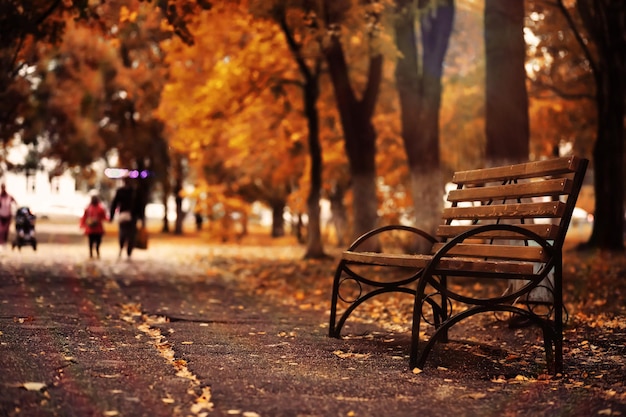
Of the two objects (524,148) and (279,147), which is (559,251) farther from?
(279,147)

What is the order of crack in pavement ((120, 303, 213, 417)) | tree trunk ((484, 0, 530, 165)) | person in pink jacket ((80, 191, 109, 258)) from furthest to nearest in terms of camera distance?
person in pink jacket ((80, 191, 109, 258)) < tree trunk ((484, 0, 530, 165)) < crack in pavement ((120, 303, 213, 417))

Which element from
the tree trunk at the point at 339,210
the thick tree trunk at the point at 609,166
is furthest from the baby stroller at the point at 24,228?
the thick tree trunk at the point at 609,166

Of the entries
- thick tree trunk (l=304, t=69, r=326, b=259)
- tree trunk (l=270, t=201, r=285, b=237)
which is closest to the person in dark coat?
thick tree trunk (l=304, t=69, r=326, b=259)

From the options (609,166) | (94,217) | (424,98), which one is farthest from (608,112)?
(94,217)

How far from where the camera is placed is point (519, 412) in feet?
15.9

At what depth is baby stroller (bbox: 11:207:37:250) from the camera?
2345cm

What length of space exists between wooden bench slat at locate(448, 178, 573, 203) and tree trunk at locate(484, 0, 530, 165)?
409 centimetres

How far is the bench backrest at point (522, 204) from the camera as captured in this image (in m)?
6.14

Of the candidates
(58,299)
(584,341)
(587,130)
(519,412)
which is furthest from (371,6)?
(587,130)

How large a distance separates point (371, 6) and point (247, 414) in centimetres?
1126

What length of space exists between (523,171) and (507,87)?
491cm

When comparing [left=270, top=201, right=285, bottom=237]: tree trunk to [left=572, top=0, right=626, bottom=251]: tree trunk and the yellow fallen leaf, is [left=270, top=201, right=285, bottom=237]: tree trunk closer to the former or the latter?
[left=572, top=0, right=626, bottom=251]: tree trunk

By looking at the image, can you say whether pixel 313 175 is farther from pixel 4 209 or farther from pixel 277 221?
pixel 277 221

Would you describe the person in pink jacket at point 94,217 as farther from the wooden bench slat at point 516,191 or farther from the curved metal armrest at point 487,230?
the curved metal armrest at point 487,230
